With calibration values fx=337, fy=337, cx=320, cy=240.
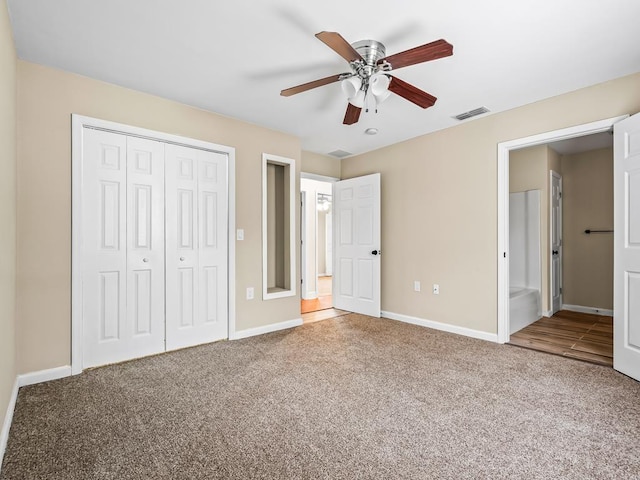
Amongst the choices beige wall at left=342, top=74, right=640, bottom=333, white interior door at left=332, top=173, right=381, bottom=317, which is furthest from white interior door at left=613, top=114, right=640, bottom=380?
white interior door at left=332, top=173, right=381, bottom=317

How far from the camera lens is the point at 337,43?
6.08ft

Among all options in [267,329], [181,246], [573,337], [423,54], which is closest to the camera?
[423,54]

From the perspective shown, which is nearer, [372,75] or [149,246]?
[372,75]

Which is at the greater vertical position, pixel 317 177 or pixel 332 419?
pixel 317 177

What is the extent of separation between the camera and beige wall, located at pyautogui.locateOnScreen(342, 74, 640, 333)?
3.12 meters

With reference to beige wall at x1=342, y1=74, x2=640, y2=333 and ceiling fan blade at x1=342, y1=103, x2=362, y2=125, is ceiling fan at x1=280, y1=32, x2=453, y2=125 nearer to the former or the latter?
ceiling fan blade at x1=342, y1=103, x2=362, y2=125

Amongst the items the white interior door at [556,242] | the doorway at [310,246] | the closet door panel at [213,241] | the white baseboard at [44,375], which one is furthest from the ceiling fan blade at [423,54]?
the white interior door at [556,242]

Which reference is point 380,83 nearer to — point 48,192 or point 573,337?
point 48,192

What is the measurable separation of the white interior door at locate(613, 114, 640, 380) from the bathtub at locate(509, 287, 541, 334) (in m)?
1.16

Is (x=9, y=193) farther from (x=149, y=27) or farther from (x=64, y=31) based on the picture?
(x=149, y=27)

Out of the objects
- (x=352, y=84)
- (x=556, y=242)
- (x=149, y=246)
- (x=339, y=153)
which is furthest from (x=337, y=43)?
(x=556, y=242)

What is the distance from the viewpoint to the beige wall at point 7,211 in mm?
1817

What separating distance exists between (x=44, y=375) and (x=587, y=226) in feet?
22.0

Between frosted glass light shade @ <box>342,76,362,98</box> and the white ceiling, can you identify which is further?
frosted glass light shade @ <box>342,76,362,98</box>
